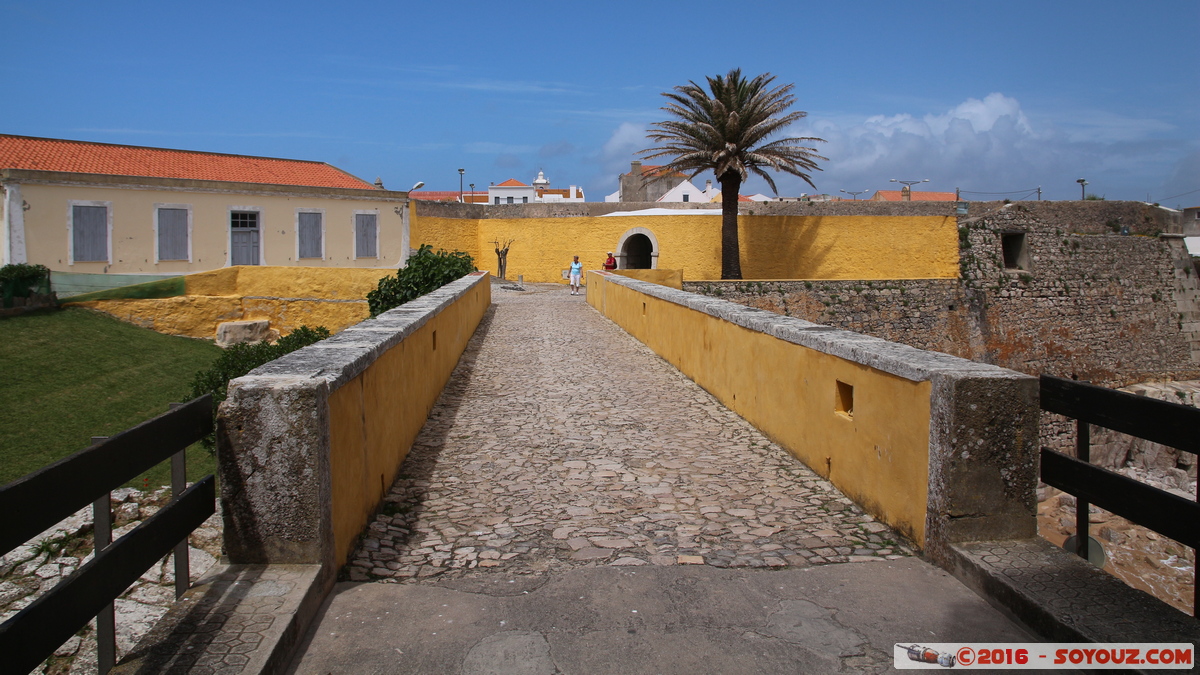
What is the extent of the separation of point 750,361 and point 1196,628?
4031 millimetres

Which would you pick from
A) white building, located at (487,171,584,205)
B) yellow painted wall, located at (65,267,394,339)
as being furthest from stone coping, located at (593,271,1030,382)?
white building, located at (487,171,584,205)

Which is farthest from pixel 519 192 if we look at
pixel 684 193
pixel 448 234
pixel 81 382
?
pixel 81 382

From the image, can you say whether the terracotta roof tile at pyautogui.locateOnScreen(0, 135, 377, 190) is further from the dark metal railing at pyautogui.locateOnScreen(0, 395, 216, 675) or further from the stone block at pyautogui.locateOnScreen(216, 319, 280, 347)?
the dark metal railing at pyautogui.locateOnScreen(0, 395, 216, 675)

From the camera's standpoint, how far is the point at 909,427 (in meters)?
3.63

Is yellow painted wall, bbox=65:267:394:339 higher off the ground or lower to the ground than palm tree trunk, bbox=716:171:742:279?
lower

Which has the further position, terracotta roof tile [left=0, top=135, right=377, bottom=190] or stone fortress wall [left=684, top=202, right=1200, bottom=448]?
stone fortress wall [left=684, top=202, right=1200, bottom=448]

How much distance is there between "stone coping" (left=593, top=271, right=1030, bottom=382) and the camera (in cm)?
344

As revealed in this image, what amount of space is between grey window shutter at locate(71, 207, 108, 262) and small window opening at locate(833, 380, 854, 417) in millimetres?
21422

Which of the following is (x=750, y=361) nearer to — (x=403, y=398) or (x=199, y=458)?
(x=403, y=398)

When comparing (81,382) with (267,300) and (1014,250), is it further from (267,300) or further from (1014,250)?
(1014,250)

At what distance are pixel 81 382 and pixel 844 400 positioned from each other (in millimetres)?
13483

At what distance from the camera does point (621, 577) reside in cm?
337

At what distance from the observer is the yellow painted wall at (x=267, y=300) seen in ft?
60.8

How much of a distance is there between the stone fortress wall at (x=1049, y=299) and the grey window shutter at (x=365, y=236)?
399 inches
